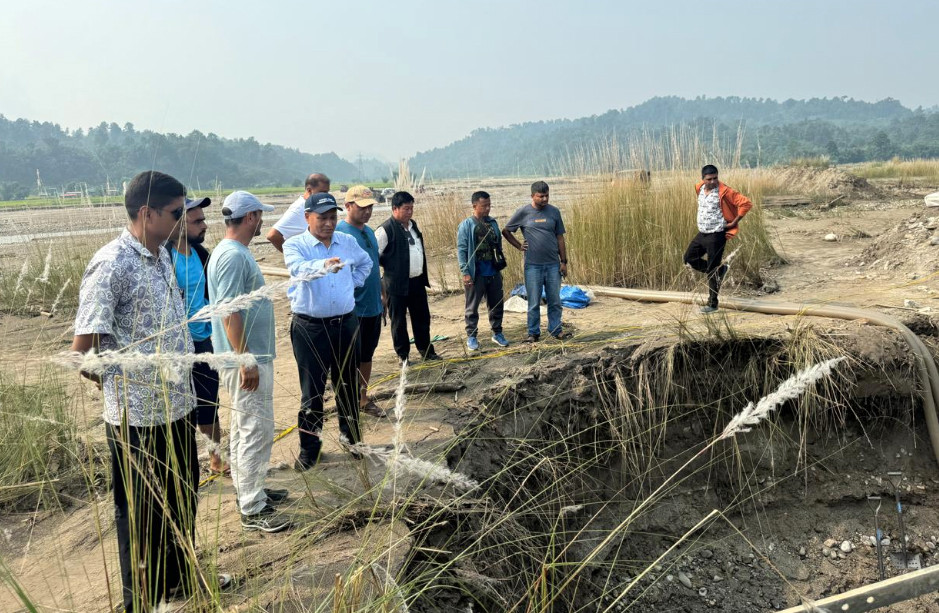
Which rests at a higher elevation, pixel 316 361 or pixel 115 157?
pixel 115 157

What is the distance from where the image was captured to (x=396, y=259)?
5.45 meters

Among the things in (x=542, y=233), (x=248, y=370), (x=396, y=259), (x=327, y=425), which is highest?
(x=542, y=233)

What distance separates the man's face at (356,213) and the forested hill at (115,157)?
1069 mm

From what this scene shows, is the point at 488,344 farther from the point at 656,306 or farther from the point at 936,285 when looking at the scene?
the point at 936,285

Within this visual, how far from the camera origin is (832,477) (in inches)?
192

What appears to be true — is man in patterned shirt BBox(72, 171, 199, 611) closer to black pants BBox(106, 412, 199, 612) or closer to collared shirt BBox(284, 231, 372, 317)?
black pants BBox(106, 412, 199, 612)

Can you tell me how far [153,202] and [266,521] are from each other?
1521 millimetres

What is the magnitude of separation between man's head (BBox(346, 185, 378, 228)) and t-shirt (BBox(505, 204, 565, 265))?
1983 mm

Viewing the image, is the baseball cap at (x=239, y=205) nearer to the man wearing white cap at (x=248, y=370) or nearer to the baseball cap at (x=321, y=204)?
the man wearing white cap at (x=248, y=370)

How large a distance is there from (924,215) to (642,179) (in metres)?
4.69

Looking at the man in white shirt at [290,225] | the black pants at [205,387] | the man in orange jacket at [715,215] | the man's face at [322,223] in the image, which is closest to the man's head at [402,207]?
the man in white shirt at [290,225]

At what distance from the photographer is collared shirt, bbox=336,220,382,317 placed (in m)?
4.58

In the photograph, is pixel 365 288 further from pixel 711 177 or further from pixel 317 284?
pixel 711 177

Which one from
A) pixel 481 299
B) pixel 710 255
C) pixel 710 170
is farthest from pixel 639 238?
pixel 481 299
